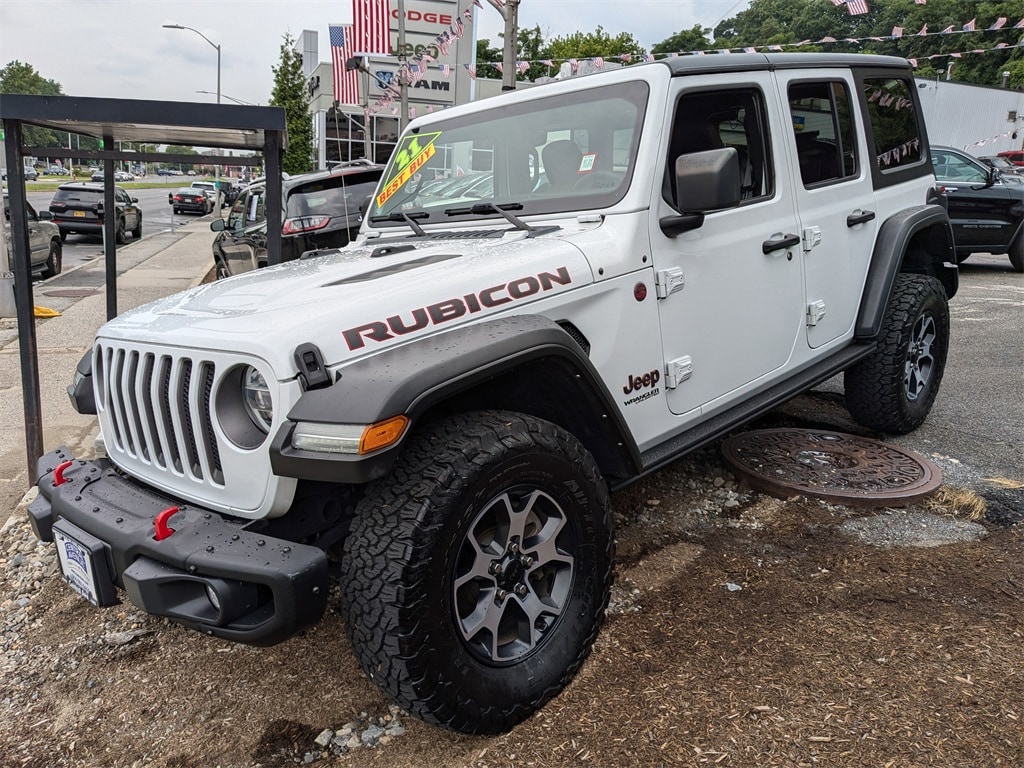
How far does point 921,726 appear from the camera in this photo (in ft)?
7.60

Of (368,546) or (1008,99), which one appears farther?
(1008,99)

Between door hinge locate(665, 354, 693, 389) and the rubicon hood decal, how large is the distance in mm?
626

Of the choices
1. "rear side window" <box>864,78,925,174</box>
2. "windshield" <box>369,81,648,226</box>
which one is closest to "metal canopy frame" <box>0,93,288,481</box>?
"windshield" <box>369,81,648,226</box>

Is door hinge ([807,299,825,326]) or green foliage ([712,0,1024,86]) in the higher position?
green foliage ([712,0,1024,86])

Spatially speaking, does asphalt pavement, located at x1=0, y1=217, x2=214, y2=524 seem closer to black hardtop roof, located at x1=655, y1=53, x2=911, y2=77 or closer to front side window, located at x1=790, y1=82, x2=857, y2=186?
black hardtop roof, located at x1=655, y1=53, x2=911, y2=77

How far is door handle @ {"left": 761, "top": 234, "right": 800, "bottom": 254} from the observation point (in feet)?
11.5

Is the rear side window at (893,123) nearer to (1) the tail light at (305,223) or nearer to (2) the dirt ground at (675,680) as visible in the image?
(2) the dirt ground at (675,680)

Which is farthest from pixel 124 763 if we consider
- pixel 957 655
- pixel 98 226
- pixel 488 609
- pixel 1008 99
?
pixel 1008 99

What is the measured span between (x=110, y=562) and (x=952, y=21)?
33.4m

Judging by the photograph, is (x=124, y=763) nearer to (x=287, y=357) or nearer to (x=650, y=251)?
(x=287, y=357)

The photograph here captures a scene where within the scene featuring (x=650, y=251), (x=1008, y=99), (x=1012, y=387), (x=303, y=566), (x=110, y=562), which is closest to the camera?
(x=303, y=566)

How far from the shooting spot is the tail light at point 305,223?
356 inches

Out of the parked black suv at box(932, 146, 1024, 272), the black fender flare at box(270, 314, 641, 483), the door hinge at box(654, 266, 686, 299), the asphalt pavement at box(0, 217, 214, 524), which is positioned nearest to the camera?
the black fender flare at box(270, 314, 641, 483)

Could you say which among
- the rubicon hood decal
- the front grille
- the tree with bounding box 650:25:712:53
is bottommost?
the front grille
